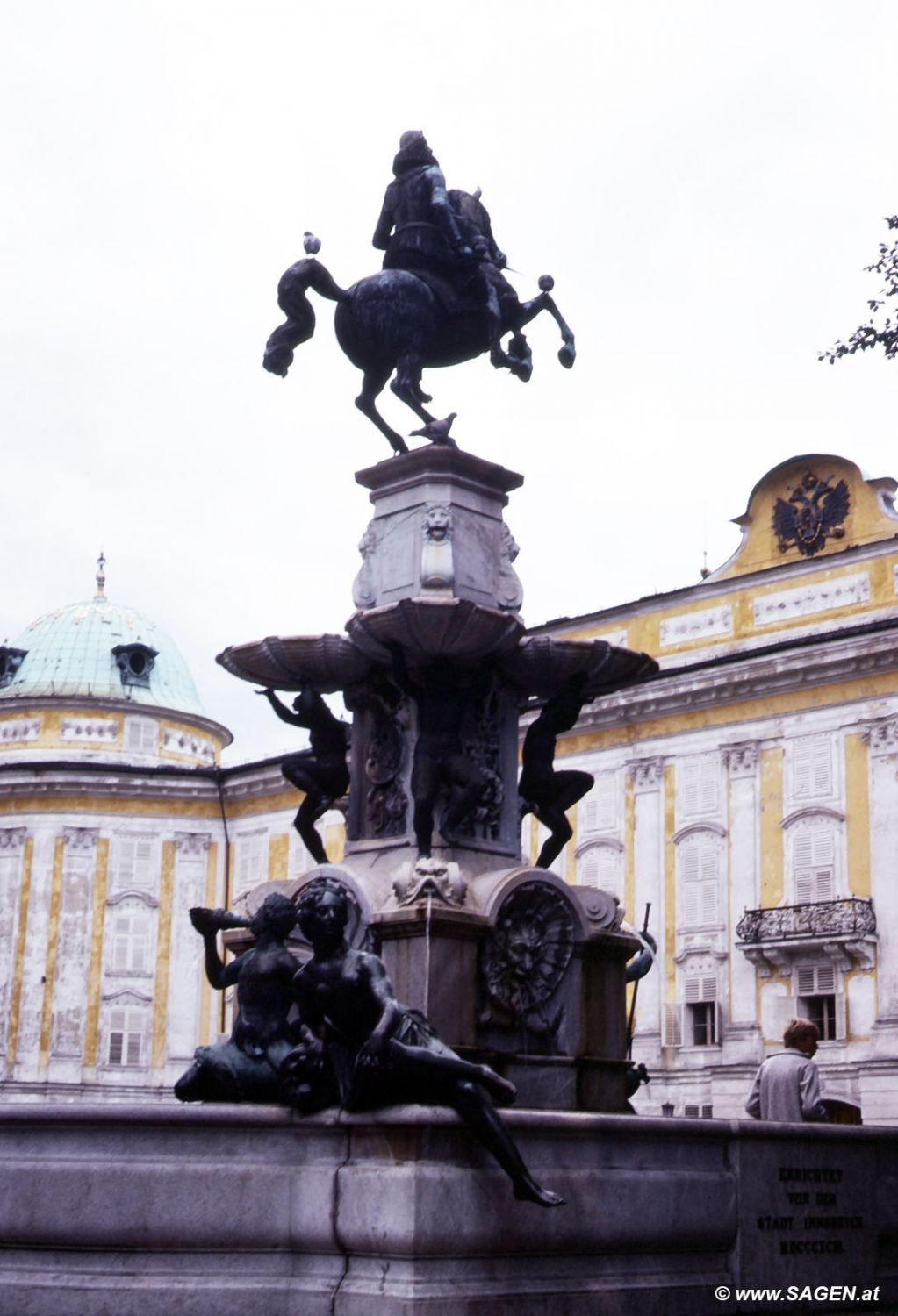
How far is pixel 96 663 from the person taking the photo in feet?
193

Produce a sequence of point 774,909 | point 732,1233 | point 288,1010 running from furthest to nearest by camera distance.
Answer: point 774,909
point 288,1010
point 732,1233

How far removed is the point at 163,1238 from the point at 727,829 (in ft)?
101

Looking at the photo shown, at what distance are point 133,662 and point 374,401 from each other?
157 ft

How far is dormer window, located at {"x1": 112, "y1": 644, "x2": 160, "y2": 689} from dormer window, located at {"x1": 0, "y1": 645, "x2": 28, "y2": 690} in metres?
3.24

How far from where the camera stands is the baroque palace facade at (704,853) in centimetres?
3534

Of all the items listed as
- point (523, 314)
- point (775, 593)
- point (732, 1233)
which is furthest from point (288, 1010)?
point (775, 593)

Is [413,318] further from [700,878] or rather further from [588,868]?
[588,868]

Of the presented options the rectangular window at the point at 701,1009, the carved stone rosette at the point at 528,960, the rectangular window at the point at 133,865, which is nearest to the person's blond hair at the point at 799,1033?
the carved stone rosette at the point at 528,960

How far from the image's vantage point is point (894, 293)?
14.4m

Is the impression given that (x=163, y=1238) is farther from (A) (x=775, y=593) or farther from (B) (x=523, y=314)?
(A) (x=775, y=593)

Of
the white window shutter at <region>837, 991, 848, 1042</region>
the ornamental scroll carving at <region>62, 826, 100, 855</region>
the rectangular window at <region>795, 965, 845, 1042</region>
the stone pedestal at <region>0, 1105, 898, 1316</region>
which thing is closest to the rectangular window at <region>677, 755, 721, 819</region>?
the rectangular window at <region>795, 965, 845, 1042</region>

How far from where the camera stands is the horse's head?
1224cm

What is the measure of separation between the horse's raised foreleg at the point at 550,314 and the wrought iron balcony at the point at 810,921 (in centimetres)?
2366

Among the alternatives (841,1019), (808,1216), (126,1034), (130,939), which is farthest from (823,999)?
(808,1216)
